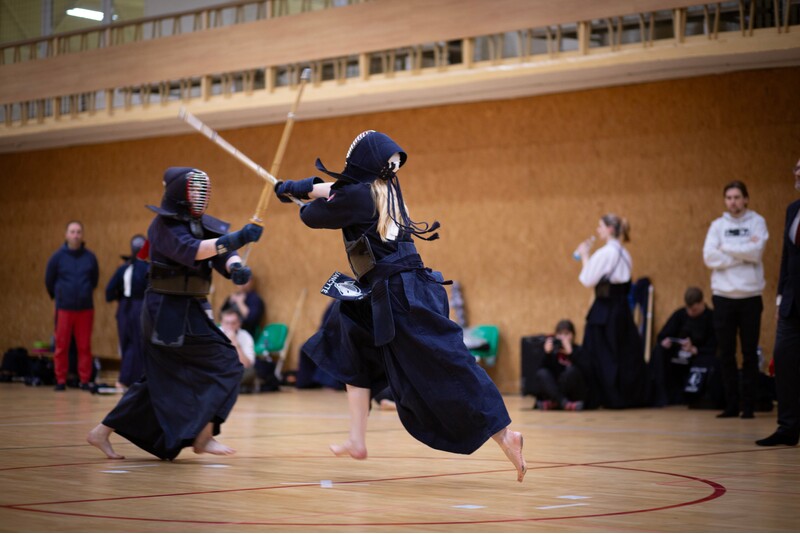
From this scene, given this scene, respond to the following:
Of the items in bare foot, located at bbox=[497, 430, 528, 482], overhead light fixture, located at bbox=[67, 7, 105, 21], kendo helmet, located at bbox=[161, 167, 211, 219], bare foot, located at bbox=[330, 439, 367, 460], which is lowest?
bare foot, located at bbox=[330, 439, 367, 460]

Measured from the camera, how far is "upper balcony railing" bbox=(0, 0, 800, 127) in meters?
9.32

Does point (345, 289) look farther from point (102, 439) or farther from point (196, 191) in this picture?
point (102, 439)

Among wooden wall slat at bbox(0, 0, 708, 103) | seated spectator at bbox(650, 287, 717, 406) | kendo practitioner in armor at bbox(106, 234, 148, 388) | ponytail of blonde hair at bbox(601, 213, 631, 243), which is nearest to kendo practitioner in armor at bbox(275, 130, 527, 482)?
ponytail of blonde hair at bbox(601, 213, 631, 243)

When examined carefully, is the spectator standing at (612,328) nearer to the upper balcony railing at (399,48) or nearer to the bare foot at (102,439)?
the upper balcony railing at (399,48)

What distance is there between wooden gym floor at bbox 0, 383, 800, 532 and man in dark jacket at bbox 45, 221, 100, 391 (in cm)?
466

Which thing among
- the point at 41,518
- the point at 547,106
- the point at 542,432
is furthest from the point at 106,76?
the point at 41,518

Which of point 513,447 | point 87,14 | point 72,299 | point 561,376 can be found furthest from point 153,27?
point 513,447

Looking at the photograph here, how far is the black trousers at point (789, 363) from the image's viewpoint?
6098mm

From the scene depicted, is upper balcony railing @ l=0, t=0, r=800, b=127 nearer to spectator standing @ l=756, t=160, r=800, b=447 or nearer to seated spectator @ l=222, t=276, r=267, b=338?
seated spectator @ l=222, t=276, r=267, b=338

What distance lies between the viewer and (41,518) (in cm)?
346

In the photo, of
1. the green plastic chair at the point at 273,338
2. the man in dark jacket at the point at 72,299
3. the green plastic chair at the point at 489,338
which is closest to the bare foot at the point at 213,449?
the green plastic chair at the point at 489,338

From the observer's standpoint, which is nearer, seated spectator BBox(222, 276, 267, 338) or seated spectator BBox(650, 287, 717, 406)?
seated spectator BBox(650, 287, 717, 406)

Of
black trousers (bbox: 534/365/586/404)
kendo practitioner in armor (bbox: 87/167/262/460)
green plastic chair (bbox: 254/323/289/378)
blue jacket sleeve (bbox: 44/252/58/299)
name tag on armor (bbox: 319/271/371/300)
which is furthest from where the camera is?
green plastic chair (bbox: 254/323/289/378)

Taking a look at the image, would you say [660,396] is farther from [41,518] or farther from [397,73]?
[41,518]
